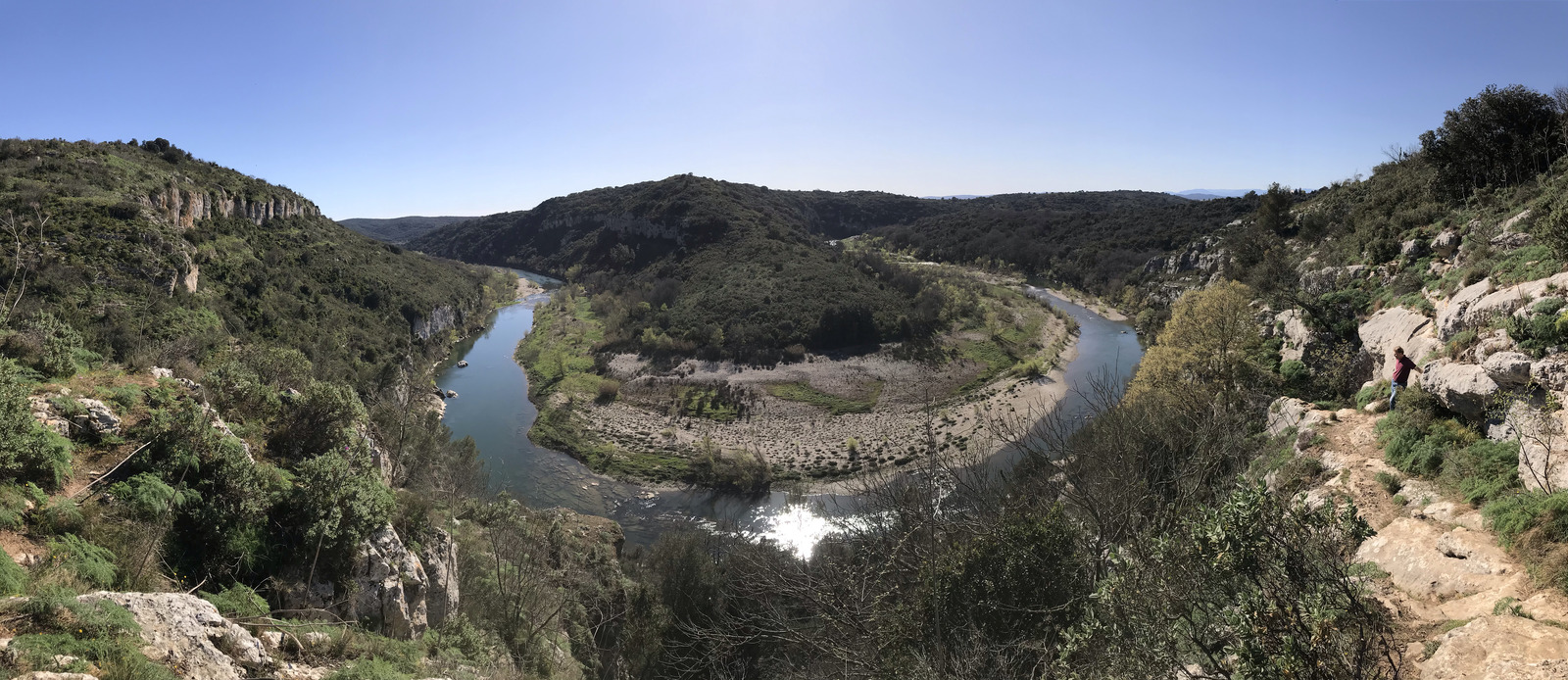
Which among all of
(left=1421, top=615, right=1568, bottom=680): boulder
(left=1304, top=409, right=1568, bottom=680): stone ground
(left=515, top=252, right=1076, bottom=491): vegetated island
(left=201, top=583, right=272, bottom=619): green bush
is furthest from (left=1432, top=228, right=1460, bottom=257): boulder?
(left=201, top=583, right=272, bottom=619): green bush

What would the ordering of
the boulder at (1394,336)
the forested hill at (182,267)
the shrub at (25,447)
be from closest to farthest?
1. the shrub at (25,447)
2. the boulder at (1394,336)
3. the forested hill at (182,267)

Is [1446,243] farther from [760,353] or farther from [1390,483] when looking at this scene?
[760,353]

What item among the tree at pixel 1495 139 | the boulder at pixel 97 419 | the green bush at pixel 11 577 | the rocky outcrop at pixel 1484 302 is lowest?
the green bush at pixel 11 577

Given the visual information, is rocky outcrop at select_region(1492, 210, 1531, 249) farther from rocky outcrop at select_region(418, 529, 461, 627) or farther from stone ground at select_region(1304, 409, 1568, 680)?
rocky outcrop at select_region(418, 529, 461, 627)

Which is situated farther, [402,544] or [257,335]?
Answer: [257,335]

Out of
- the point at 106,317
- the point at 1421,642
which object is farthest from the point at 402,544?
the point at 106,317

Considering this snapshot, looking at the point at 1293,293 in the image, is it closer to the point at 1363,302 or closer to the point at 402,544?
the point at 1363,302

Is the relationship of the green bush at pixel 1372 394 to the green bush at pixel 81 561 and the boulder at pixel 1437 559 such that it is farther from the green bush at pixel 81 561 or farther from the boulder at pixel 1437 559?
the green bush at pixel 81 561

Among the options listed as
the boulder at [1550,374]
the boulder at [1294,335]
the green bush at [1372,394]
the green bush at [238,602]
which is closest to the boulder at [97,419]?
the green bush at [238,602]
